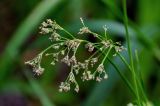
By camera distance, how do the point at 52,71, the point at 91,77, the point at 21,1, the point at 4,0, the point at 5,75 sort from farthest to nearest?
the point at 4,0, the point at 21,1, the point at 52,71, the point at 5,75, the point at 91,77

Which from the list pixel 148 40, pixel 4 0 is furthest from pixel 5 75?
pixel 4 0

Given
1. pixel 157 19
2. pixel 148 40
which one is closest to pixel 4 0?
pixel 157 19

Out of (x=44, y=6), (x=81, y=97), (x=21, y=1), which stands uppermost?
(x=21, y=1)

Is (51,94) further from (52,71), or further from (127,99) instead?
(127,99)

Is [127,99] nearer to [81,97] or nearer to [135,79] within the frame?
[81,97]

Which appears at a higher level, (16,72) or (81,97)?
(16,72)

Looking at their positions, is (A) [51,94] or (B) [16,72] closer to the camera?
(A) [51,94]

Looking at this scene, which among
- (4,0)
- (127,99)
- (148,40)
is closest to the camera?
(148,40)
